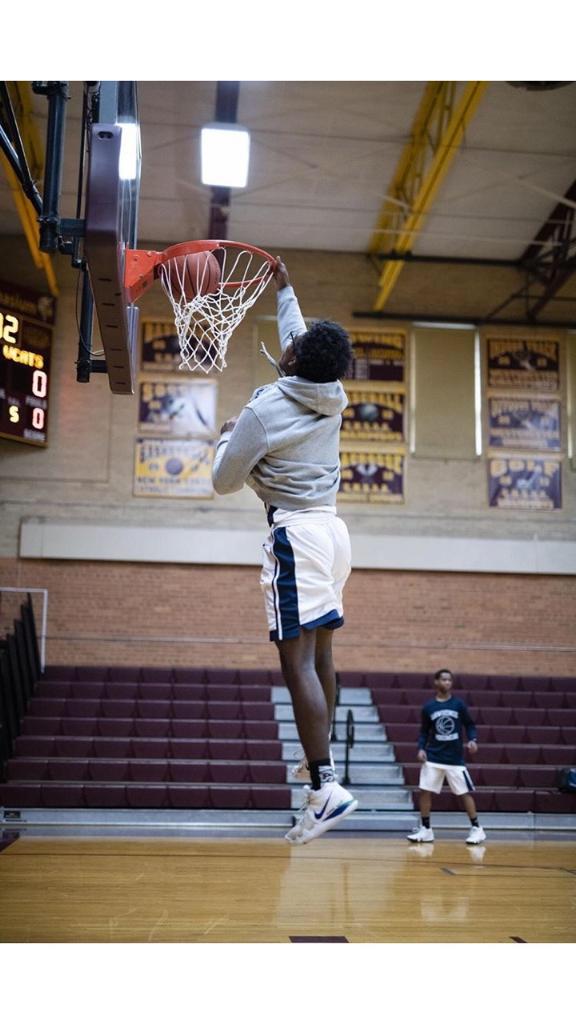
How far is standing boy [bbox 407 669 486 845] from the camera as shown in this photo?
9.66 m

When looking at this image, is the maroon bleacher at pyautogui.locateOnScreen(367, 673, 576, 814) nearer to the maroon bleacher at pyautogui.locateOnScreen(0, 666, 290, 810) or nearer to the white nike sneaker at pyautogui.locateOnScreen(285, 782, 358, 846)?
the maroon bleacher at pyautogui.locateOnScreen(0, 666, 290, 810)

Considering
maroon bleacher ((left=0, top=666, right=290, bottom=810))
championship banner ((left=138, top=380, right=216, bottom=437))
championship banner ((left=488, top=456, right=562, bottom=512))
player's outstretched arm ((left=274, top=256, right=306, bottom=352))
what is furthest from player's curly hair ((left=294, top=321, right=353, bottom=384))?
championship banner ((left=488, top=456, right=562, bottom=512))

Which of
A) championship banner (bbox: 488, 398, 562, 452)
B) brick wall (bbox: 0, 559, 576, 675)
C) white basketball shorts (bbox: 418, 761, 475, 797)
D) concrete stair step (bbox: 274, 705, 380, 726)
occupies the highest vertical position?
championship banner (bbox: 488, 398, 562, 452)

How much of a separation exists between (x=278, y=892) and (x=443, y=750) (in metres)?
4.08

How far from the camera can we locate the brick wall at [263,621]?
1477 cm

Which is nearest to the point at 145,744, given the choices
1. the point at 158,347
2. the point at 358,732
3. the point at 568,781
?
the point at 358,732

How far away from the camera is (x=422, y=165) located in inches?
537

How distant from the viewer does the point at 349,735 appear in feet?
36.6

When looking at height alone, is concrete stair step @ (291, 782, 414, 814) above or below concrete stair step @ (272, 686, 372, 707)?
below

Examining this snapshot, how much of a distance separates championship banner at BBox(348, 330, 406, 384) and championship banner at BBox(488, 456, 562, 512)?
81.2 inches

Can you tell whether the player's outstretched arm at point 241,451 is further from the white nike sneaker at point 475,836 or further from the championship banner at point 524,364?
the championship banner at point 524,364

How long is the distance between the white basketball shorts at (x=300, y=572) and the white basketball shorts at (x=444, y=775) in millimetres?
6396

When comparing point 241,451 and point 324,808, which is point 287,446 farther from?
point 324,808
